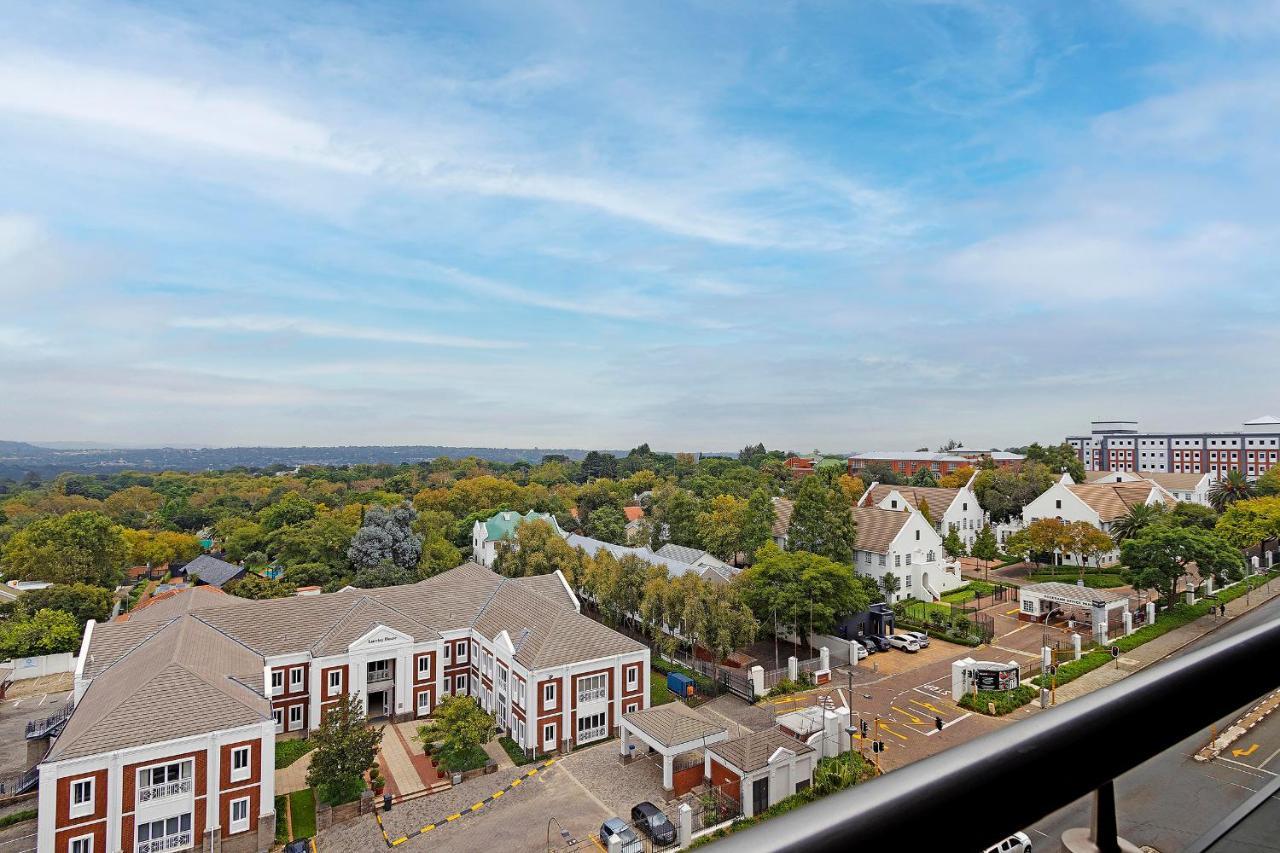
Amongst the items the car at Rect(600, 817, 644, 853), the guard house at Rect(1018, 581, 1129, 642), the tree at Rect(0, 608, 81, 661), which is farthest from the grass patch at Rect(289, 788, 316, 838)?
the guard house at Rect(1018, 581, 1129, 642)

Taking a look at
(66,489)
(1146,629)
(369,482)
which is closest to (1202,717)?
(1146,629)

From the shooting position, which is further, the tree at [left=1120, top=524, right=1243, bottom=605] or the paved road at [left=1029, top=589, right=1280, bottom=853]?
the tree at [left=1120, top=524, right=1243, bottom=605]

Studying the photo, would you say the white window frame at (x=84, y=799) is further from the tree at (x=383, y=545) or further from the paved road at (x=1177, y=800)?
the tree at (x=383, y=545)

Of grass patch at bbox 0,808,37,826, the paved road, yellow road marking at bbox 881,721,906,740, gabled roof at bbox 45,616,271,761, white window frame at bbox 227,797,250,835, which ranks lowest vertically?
grass patch at bbox 0,808,37,826

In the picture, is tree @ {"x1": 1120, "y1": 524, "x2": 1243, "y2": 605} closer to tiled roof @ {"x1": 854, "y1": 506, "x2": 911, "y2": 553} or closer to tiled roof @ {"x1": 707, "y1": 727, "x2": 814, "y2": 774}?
tiled roof @ {"x1": 854, "y1": 506, "x2": 911, "y2": 553}

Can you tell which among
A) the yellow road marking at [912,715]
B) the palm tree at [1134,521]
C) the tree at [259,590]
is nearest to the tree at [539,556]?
the tree at [259,590]

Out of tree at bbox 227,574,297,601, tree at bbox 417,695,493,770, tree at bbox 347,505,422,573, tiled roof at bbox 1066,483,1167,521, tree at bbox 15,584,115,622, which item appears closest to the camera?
tree at bbox 417,695,493,770

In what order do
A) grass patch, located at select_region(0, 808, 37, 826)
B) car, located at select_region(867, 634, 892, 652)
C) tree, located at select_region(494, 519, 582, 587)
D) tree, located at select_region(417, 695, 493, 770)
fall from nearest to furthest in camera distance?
grass patch, located at select_region(0, 808, 37, 826), tree, located at select_region(417, 695, 493, 770), car, located at select_region(867, 634, 892, 652), tree, located at select_region(494, 519, 582, 587)
